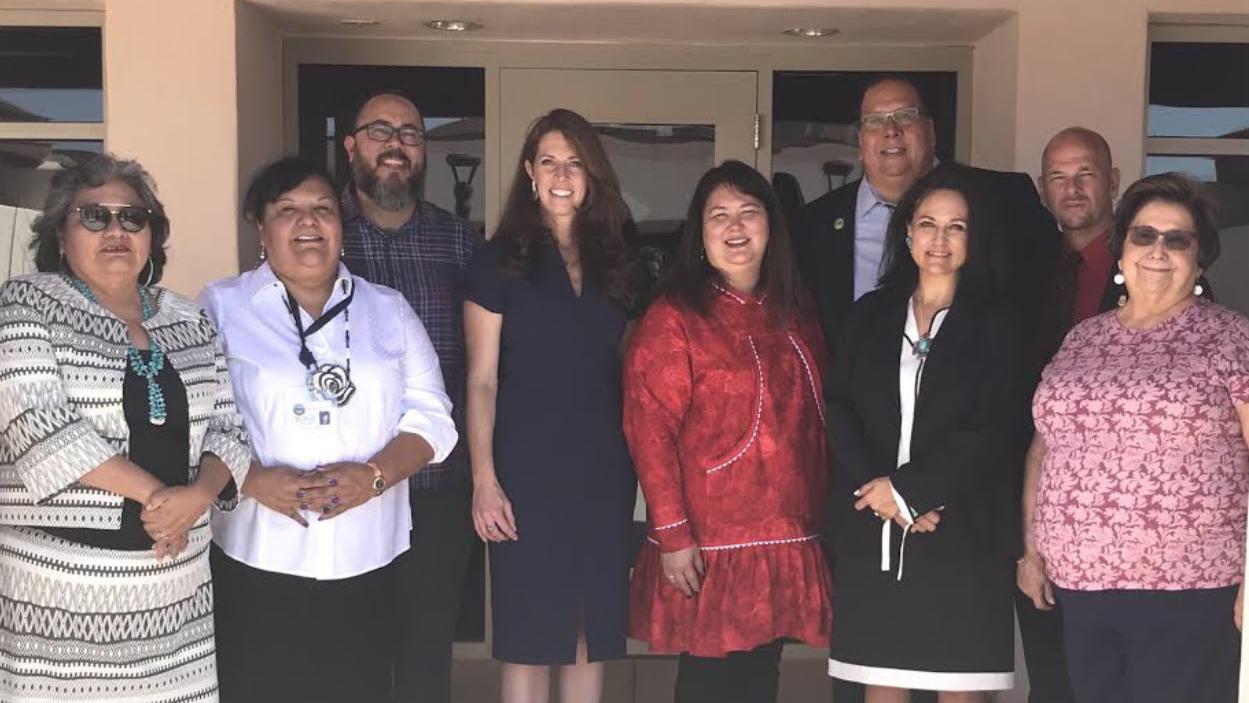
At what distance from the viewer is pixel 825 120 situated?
18.6 feet

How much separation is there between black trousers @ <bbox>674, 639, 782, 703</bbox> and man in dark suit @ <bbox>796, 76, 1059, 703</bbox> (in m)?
0.25

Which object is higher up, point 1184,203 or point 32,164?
point 32,164

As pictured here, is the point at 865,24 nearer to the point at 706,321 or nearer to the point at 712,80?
the point at 712,80

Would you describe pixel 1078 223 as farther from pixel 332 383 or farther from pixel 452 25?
pixel 452 25

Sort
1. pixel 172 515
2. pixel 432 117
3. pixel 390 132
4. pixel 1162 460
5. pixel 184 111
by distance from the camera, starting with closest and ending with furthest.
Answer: pixel 172 515
pixel 1162 460
pixel 390 132
pixel 184 111
pixel 432 117

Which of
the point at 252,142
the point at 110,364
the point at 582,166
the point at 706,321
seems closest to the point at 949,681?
the point at 706,321

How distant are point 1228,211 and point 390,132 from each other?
10.4ft

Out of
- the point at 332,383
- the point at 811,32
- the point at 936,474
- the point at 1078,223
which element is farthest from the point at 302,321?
the point at 811,32

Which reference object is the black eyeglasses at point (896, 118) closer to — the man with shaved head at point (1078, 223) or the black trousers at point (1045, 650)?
the man with shaved head at point (1078, 223)

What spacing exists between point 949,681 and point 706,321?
1.07 m

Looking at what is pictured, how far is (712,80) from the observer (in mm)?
5621

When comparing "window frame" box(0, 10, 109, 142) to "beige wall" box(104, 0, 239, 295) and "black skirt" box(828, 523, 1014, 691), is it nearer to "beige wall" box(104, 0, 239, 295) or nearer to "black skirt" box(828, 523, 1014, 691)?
"beige wall" box(104, 0, 239, 295)

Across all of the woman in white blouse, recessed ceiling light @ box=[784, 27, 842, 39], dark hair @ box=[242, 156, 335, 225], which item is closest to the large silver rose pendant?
the woman in white blouse

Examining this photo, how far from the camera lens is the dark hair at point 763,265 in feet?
12.5
